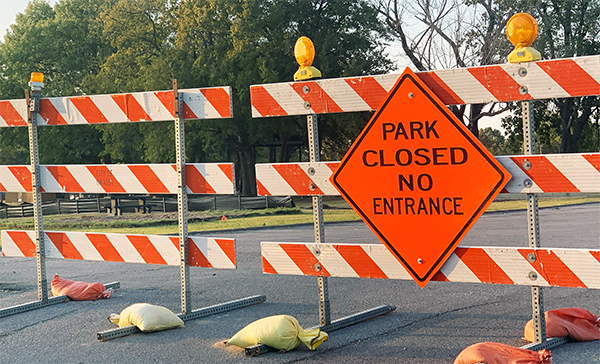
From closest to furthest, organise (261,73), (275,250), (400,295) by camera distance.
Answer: (275,250) → (400,295) → (261,73)

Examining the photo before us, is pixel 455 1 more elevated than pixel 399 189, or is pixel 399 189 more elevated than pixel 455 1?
pixel 455 1

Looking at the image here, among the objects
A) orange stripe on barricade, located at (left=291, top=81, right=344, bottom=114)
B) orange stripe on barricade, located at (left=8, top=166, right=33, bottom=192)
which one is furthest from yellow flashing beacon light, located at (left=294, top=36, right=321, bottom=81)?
orange stripe on barricade, located at (left=8, top=166, right=33, bottom=192)

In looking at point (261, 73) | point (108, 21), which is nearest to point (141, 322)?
point (261, 73)

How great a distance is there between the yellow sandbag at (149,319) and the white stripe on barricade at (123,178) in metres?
1.23

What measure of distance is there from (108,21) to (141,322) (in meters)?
44.6

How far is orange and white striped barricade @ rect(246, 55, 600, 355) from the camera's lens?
16.0 ft

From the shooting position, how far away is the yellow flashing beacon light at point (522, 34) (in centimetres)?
507

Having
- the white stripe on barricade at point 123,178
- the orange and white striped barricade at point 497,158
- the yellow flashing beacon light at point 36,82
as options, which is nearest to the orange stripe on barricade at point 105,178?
the white stripe on barricade at point 123,178

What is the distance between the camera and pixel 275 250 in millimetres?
6000

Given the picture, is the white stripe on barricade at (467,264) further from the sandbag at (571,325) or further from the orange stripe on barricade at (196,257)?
the orange stripe on barricade at (196,257)

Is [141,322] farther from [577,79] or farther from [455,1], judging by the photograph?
[455,1]

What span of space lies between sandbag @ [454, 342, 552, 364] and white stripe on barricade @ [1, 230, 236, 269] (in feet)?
8.33

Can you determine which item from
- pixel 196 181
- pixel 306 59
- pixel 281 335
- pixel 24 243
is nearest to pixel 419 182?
pixel 306 59

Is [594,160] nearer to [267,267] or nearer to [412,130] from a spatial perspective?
[412,130]
